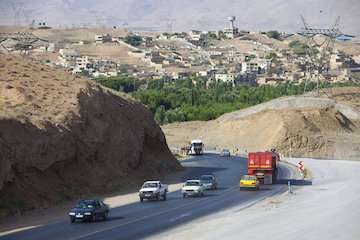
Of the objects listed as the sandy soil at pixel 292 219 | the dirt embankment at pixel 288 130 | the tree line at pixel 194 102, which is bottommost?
the sandy soil at pixel 292 219

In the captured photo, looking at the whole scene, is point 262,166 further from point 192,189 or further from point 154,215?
point 154,215

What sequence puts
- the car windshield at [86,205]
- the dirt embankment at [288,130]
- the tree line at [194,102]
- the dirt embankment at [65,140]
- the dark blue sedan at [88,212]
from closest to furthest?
the dark blue sedan at [88,212]
the car windshield at [86,205]
the dirt embankment at [65,140]
the dirt embankment at [288,130]
the tree line at [194,102]

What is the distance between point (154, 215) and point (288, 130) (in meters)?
83.5

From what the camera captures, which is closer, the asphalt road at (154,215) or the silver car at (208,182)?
the asphalt road at (154,215)

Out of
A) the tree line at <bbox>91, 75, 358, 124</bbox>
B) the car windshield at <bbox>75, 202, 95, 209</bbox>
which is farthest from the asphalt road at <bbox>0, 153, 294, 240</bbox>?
the tree line at <bbox>91, 75, 358, 124</bbox>

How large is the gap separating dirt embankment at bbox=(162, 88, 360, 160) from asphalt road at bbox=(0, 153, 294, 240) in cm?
4795

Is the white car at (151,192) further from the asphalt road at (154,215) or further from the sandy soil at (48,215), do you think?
the sandy soil at (48,215)

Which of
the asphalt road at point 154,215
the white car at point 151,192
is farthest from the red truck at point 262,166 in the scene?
the white car at point 151,192

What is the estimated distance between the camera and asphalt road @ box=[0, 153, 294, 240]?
4259cm

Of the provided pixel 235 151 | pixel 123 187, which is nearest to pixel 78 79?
pixel 123 187

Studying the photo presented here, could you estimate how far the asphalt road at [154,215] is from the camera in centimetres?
4259

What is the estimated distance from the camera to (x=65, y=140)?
62875 millimetres

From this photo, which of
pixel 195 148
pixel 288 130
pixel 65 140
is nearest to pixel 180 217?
pixel 65 140

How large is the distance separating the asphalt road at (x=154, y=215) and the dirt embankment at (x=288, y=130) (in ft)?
157
